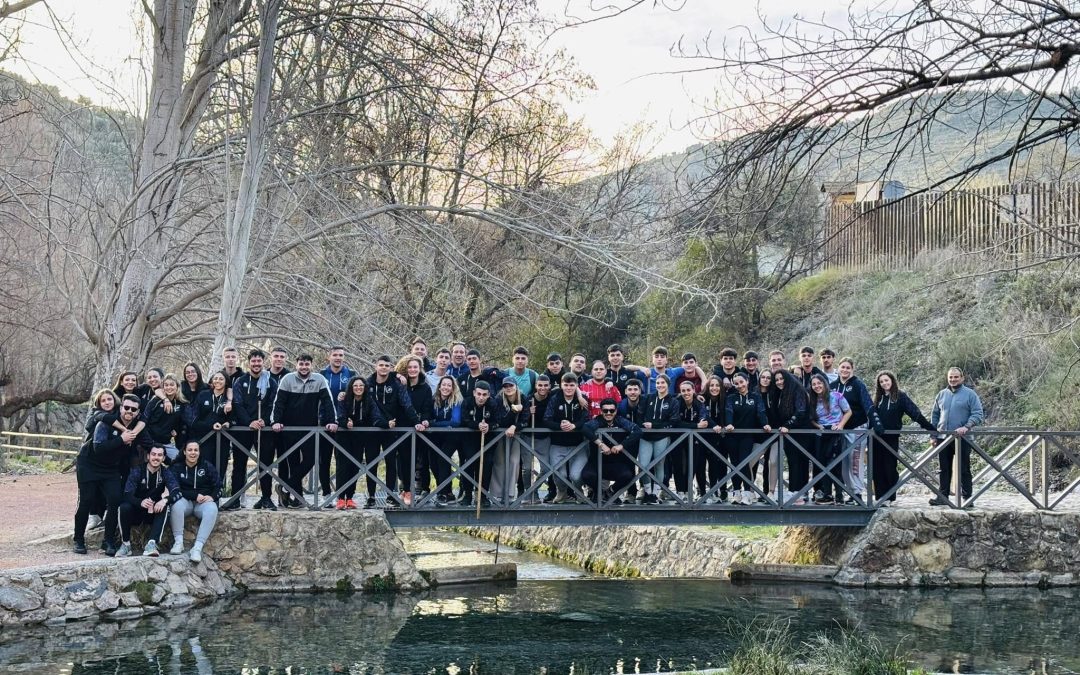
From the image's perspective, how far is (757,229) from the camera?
5121 mm

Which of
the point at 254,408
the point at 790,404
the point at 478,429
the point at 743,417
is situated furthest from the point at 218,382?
the point at 790,404

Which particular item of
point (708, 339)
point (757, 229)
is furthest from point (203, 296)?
point (708, 339)

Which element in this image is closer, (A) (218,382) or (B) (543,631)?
(B) (543,631)

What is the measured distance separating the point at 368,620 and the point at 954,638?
5.61 meters

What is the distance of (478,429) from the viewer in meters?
12.8

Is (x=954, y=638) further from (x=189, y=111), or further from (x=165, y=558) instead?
(x=189, y=111)

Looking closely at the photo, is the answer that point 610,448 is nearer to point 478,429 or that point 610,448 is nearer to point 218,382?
point 478,429

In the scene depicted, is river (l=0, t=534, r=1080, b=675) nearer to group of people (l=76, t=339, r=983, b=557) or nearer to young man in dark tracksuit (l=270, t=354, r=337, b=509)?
group of people (l=76, t=339, r=983, b=557)

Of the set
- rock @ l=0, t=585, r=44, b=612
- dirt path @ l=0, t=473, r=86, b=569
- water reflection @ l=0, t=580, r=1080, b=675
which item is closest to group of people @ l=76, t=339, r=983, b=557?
dirt path @ l=0, t=473, r=86, b=569

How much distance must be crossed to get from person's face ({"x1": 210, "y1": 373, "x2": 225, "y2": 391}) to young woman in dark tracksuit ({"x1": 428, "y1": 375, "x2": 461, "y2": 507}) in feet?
7.32

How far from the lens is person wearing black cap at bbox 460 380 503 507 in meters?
12.7

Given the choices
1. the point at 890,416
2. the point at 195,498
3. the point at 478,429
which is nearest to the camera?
the point at 195,498

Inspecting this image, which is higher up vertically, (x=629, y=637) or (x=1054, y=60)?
(x=1054, y=60)

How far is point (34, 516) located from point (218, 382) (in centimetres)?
476
